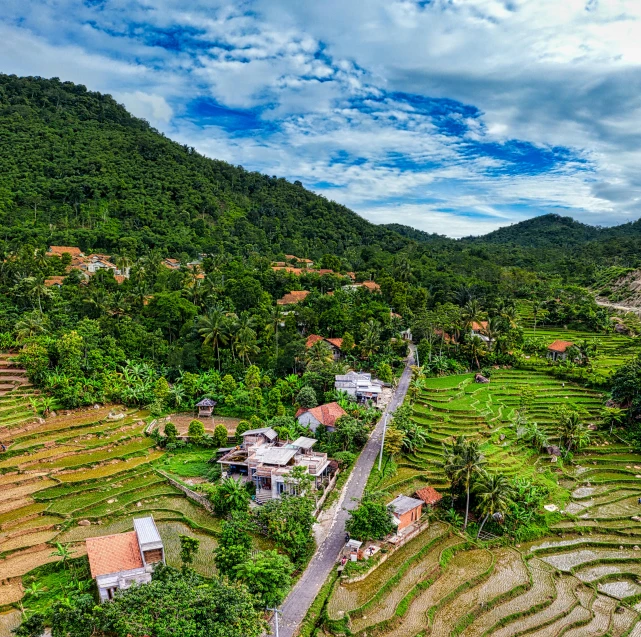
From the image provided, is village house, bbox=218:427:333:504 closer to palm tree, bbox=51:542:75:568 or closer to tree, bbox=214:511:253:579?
Result: tree, bbox=214:511:253:579

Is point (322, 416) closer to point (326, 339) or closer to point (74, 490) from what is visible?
point (74, 490)

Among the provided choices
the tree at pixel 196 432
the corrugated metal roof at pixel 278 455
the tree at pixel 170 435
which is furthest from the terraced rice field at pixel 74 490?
the corrugated metal roof at pixel 278 455

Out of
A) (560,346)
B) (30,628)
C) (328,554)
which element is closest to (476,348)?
(560,346)

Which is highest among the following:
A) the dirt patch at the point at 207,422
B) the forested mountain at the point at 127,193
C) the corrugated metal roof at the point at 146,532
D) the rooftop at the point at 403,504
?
the forested mountain at the point at 127,193

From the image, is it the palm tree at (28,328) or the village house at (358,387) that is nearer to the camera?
the palm tree at (28,328)

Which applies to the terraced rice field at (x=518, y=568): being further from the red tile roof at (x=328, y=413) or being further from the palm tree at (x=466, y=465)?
the red tile roof at (x=328, y=413)

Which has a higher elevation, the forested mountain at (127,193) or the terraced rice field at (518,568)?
the forested mountain at (127,193)

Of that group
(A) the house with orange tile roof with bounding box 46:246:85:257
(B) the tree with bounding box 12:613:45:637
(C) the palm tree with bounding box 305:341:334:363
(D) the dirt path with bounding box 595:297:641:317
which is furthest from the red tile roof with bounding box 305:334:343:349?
(D) the dirt path with bounding box 595:297:641:317

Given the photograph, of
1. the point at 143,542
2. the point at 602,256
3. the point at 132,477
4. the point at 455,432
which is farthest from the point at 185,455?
the point at 602,256
